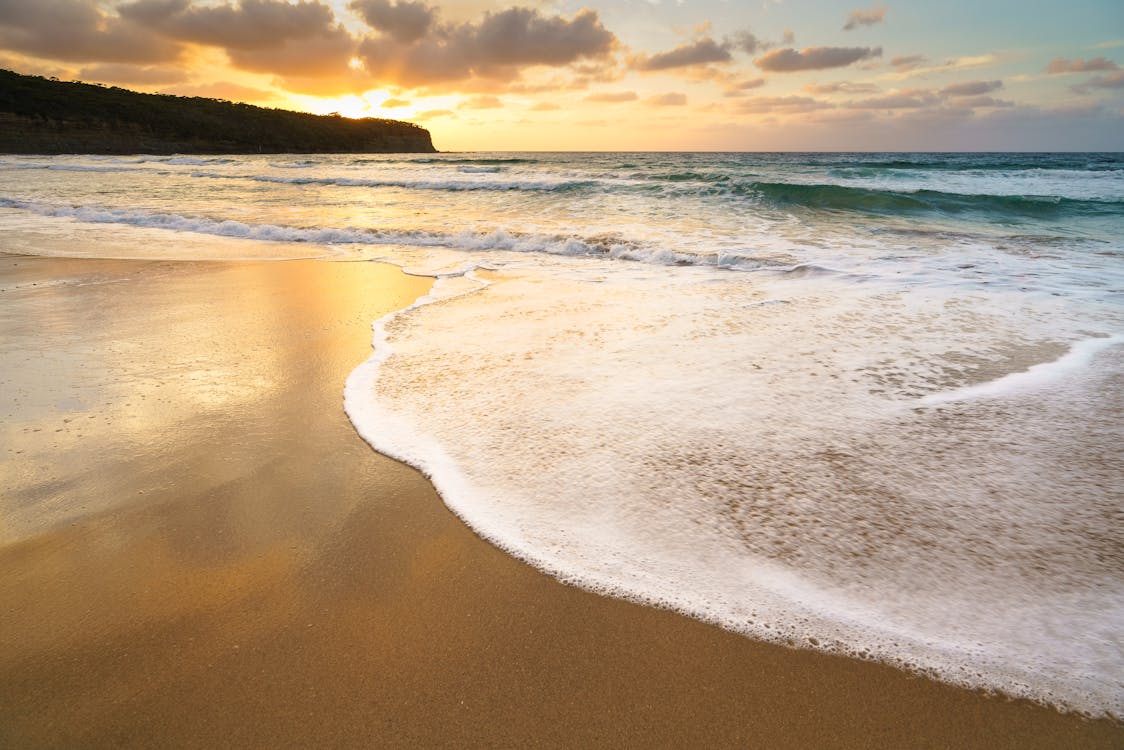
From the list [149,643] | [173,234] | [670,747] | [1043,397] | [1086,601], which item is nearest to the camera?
[670,747]

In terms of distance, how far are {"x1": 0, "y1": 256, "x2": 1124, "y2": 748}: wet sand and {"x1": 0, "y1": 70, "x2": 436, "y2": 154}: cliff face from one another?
74474mm

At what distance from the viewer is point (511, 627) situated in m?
1.59

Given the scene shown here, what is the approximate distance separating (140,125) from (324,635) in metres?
86.0

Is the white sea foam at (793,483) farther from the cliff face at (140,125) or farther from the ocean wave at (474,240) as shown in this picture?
the cliff face at (140,125)

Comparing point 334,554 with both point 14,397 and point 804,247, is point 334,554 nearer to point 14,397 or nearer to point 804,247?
point 14,397

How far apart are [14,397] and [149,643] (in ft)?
7.89

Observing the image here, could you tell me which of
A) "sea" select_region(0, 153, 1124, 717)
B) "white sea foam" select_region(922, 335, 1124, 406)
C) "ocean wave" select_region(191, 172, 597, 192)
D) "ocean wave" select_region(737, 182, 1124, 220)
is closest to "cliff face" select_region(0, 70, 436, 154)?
"ocean wave" select_region(191, 172, 597, 192)

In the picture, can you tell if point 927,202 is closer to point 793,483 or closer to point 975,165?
point 793,483

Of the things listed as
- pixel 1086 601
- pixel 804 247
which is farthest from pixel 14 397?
pixel 804 247

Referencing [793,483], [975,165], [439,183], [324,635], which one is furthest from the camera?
[975,165]

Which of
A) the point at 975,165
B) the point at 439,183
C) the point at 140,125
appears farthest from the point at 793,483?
the point at 140,125

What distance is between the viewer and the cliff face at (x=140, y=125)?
55125 millimetres

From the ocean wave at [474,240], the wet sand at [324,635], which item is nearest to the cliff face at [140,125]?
the ocean wave at [474,240]

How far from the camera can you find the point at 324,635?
1.55 meters
